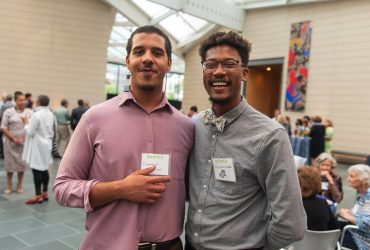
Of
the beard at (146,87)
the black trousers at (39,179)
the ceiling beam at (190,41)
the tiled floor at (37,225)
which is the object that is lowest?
the tiled floor at (37,225)

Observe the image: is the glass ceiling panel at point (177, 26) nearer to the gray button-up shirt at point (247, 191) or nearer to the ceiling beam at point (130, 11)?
the ceiling beam at point (130, 11)

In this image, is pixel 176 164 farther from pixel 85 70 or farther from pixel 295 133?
pixel 85 70

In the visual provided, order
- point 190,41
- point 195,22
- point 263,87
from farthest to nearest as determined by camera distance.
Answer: point 190,41, point 263,87, point 195,22

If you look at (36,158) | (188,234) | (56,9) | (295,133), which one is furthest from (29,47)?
(188,234)

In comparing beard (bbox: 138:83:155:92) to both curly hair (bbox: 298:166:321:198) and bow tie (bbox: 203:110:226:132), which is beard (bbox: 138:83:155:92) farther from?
curly hair (bbox: 298:166:321:198)

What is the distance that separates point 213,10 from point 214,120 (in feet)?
44.3

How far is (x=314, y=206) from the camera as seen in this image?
2.95 meters

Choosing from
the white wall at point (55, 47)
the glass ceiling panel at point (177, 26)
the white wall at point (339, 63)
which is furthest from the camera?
the glass ceiling panel at point (177, 26)

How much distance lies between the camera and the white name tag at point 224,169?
137 centimetres

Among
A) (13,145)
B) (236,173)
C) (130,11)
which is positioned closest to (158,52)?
(236,173)

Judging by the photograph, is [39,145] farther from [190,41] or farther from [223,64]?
[190,41]

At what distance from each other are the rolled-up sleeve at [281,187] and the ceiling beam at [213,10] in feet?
38.2

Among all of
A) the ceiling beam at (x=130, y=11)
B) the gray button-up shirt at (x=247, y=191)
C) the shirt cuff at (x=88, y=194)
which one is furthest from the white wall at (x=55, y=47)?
the gray button-up shirt at (x=247, y=191)

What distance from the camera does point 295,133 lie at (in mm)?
10977
